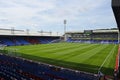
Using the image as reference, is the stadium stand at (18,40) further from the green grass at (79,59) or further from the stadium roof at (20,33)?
the green grass at (79,59)

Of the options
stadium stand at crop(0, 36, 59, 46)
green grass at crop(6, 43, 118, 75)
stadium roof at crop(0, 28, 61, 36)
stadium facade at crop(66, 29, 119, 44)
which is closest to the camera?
green grass at crop(6, 43, 118, 75)

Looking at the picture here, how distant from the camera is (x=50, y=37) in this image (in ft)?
296

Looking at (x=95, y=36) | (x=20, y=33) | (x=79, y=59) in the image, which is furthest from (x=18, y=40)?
(x=79, y=59)

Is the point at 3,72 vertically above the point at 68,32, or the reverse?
the point at 68,32

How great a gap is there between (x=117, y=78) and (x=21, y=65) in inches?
444

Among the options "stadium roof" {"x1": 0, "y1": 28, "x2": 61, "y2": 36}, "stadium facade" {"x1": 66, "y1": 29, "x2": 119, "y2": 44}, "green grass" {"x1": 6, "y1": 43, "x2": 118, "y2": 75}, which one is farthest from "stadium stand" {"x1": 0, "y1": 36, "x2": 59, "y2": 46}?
"green grass" {"x1": 6, "y1": 43, "x2": 118, "y2": 75}

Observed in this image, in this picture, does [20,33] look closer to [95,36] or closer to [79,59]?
[95,36]

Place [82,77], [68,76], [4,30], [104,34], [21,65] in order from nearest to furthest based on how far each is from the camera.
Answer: [82,77]
[68,76]
[21,65]
[4,30]
[104,34]

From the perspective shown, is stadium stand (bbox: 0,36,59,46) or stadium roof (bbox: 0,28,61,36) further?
stadium stand (bbox: 0,36,59,46)

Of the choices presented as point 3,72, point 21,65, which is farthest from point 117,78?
point 3,72

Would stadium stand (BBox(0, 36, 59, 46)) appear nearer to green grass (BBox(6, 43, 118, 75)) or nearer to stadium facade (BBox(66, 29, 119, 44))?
stadium facade (BBox(66, 29, 119, 44))

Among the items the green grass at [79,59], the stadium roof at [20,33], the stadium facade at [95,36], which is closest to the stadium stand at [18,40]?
the stadium roof at [20,33]

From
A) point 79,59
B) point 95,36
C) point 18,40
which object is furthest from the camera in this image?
point 95,36

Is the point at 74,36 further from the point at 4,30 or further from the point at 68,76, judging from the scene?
the point at 68,76
